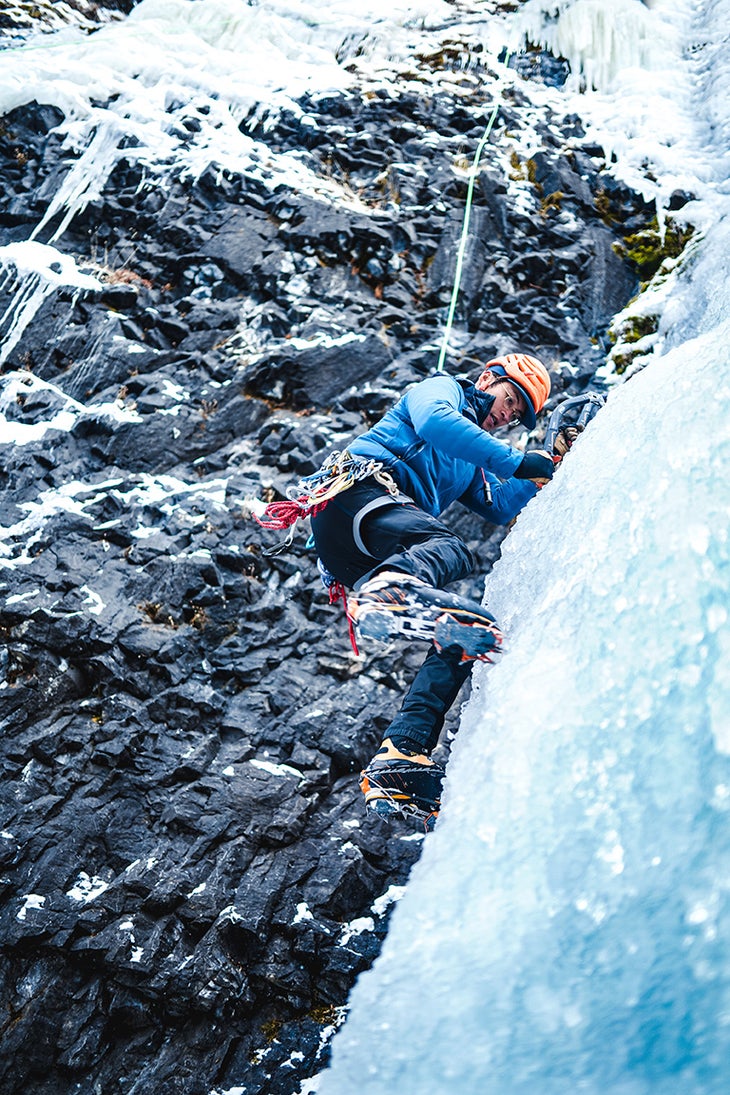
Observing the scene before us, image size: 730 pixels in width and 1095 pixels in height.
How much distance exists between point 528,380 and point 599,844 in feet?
6.90

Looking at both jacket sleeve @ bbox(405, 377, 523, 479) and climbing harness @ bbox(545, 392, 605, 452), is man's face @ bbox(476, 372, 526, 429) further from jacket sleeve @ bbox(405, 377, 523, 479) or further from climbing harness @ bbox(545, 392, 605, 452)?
jacket sleeve @ bbox(405, 377, 523, 479)

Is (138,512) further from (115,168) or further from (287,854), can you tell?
(115,168)

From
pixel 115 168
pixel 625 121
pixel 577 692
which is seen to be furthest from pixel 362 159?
pixel 577 692

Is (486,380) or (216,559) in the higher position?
(486,380)

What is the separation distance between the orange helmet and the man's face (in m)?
0.02

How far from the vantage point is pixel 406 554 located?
8.95 ft

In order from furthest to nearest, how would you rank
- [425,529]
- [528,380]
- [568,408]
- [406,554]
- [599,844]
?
[568,408]
[528,380]
[425,529]
[406,554]
[599,844]

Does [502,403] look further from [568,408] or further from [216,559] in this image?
[216,559]

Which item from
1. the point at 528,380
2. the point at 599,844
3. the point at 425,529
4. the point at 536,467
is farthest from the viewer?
the point at 528,380

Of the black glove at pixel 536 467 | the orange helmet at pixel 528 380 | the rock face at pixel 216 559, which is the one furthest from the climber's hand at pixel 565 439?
the rock face at pixel 216 559

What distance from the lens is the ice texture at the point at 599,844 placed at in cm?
149

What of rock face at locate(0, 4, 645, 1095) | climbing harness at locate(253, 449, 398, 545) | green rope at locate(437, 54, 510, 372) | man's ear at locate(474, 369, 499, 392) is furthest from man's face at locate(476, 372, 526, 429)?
green rope at locate(437, 54, 510, 372)

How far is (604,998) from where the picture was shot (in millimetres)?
1539

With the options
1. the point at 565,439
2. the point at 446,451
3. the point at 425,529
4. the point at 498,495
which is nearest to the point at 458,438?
the point at 446,451
